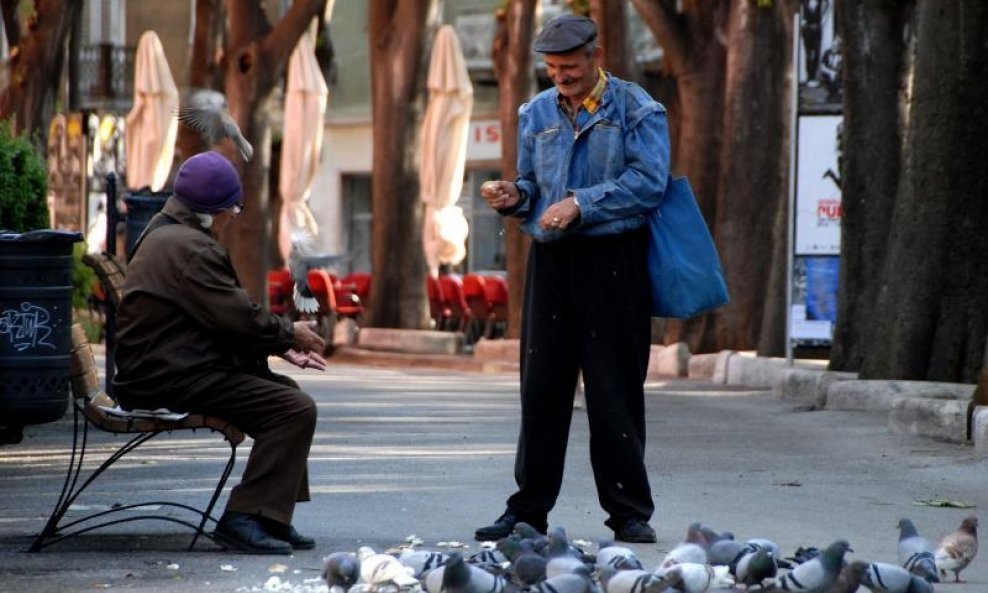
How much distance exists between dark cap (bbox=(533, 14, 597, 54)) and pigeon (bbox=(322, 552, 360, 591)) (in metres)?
2.36

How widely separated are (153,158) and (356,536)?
20565mm

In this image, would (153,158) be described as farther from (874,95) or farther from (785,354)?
(874,95)

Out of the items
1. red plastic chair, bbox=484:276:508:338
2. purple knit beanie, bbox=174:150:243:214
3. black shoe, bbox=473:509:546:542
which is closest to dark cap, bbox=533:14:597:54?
purple knit beanie, bbox=174:150:243:214

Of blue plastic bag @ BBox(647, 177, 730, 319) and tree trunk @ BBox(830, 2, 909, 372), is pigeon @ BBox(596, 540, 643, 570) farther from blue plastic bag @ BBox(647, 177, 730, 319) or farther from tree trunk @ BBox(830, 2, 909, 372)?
tree trunk @ BBox(830, 2, 909, 372)

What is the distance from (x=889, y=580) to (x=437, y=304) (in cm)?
2716

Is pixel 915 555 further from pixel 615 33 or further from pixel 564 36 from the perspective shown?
pixel 615 33

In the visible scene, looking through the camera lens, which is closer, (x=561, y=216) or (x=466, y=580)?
(x=466, y=580)

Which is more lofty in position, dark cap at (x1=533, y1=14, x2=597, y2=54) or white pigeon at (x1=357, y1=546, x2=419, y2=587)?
dark cap at (x1=533, y1=14, x2=597, y2=54)

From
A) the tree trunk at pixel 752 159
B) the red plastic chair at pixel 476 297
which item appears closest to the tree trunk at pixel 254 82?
the red plastic chair at pixel 476 297

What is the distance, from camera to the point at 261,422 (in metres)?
7.92

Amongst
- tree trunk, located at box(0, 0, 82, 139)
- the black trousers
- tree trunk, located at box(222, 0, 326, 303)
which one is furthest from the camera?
tree trunk, located at box(0, 0, 82, 139)

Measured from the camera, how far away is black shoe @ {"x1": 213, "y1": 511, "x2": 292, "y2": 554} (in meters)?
7.86

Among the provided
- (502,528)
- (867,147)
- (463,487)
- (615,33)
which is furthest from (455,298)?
(502,528)

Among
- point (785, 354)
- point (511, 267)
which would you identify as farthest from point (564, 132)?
point (511, 267)
